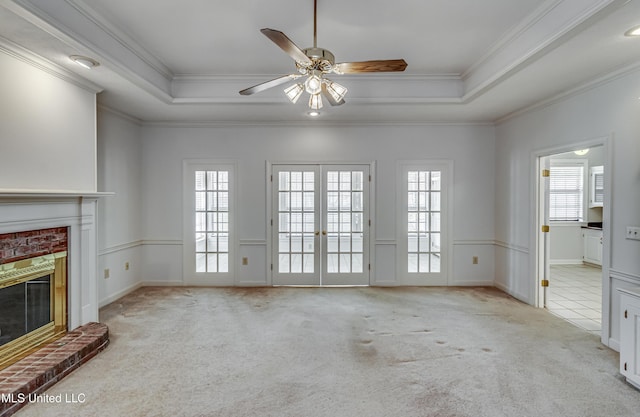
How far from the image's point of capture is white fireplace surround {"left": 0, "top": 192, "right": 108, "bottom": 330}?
102 inches

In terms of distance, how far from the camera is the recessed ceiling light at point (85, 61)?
107 inches

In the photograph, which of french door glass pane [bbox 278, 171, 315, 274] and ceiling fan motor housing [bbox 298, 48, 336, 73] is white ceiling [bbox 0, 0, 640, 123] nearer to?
ceiling fan motor housing [bbox 298, 48, 336, 73]

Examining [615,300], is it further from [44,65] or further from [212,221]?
[44,65]

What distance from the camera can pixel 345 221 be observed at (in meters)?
5.03

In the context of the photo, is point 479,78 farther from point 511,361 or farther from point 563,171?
point 563,171

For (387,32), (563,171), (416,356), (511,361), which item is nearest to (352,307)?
(416,356)

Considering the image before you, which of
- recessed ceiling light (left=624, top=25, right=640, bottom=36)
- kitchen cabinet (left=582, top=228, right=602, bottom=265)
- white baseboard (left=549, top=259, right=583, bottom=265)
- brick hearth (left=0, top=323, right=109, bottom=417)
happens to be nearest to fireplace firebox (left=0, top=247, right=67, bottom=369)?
brick hearth (left=0, top=323, right=109, bottom=417)

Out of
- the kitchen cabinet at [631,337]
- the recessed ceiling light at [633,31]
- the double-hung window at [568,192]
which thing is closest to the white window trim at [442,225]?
the kitchen cabinet at [631,337]

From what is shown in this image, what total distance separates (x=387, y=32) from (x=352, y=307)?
315cm

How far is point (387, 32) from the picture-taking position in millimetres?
2955

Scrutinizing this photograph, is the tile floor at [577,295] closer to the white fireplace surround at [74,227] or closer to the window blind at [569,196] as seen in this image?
the window blind at [569,196]

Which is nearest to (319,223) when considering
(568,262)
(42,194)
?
(42,194)

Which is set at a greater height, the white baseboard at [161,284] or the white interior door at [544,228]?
the white interior door at [544,228]

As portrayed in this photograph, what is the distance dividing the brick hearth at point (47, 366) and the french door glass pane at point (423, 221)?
4.15m
